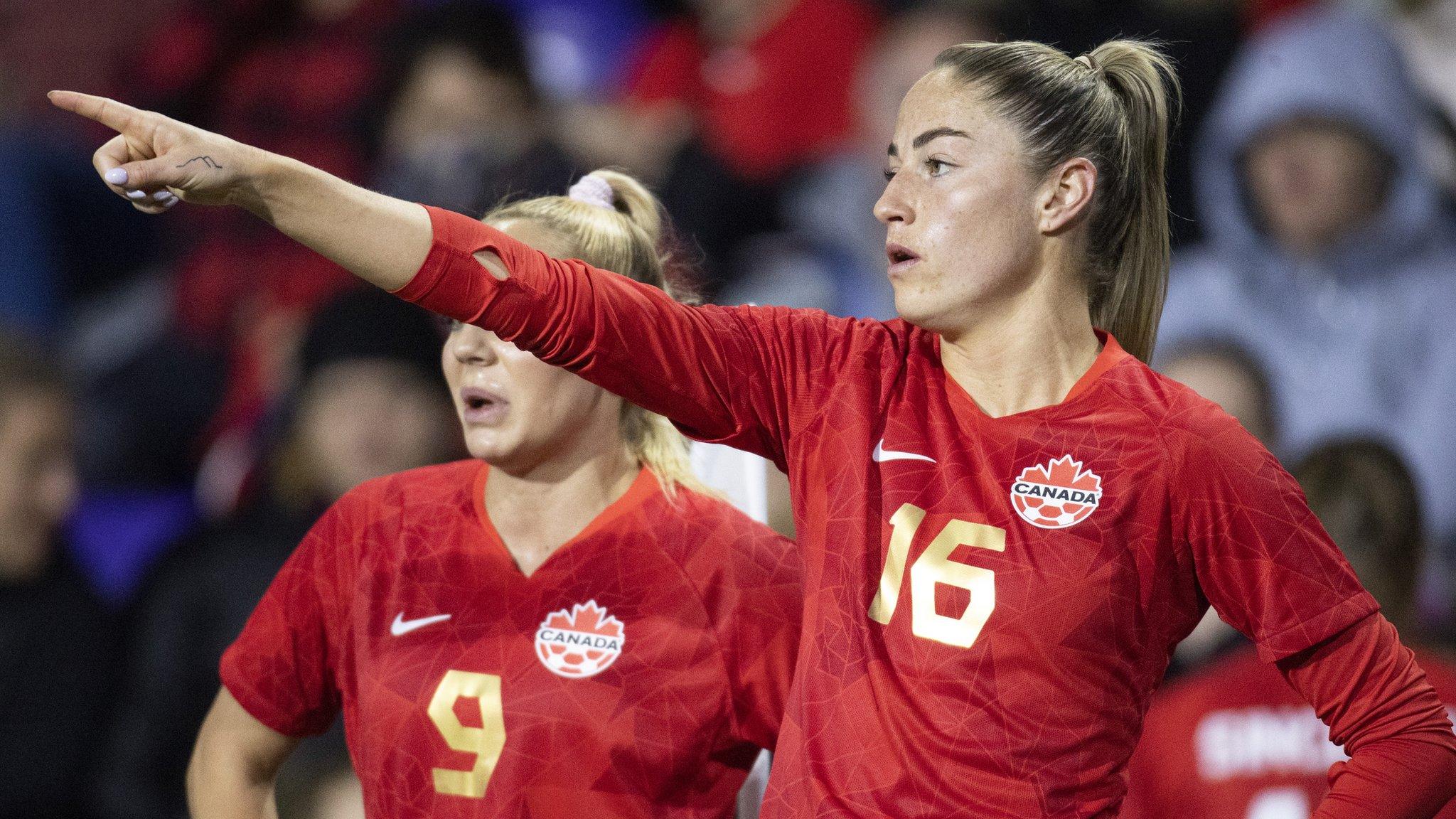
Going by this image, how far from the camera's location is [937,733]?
1.78 meters

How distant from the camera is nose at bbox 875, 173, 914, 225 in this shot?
190 centimetres

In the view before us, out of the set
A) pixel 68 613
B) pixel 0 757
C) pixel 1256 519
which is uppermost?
pixel 1256 519

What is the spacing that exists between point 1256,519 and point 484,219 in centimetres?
128

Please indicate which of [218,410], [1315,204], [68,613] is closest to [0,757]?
[68,613]

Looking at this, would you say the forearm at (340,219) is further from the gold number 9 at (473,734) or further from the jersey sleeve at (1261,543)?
the jersey sleeve at (1261,543)

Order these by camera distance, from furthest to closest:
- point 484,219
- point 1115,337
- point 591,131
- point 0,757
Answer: point 591,131
point 0,757
point 484,219
point 1115,337

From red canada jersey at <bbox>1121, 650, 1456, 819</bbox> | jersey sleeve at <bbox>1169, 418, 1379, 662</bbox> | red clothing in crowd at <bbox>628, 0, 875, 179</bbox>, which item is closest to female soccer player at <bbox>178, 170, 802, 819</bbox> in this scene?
jersey sleeve at <bbox>1169, 418, 1379, 662</bbox>

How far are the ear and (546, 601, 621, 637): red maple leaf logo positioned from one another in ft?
2.71

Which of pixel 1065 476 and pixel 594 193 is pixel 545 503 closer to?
pixel 594 193

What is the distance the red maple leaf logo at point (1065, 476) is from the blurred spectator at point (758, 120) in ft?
9.15

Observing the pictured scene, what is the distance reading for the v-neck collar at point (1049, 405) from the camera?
1907 mm

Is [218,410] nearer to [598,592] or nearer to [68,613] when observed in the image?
[68,613]

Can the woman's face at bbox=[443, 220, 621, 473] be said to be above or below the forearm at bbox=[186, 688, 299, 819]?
above

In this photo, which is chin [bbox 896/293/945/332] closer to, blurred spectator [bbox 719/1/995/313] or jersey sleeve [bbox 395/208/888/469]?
jersey sleeve [bbox 395/208/888/469]
